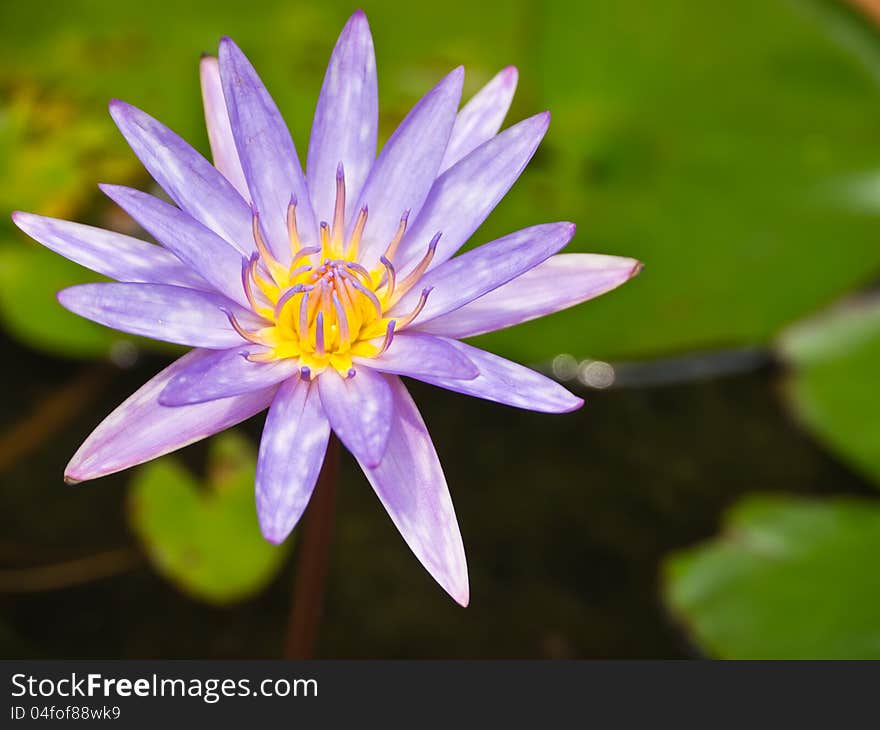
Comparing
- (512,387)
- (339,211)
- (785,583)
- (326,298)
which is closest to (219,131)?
(339,211)

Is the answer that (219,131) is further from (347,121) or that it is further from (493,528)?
(493,528)

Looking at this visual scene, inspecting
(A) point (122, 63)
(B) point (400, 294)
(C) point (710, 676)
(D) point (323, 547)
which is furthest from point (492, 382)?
(A) point (122, 63)

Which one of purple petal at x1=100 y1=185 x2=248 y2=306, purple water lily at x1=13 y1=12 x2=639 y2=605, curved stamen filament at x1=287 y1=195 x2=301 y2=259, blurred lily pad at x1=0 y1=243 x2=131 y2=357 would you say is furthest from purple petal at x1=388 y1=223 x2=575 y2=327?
blurred lily pad at x1=0 y1=243 x2=131 y2=357

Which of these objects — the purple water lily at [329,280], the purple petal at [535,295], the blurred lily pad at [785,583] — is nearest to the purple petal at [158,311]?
the purple water lily at [329,280]

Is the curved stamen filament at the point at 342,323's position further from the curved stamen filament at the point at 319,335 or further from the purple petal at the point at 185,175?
the purple petal at the point at 185,175

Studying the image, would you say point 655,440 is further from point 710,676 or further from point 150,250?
point 150,250

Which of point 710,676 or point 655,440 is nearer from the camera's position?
point 710,676

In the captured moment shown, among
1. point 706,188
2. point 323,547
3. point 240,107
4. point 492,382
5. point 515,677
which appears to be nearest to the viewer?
point 492,382
